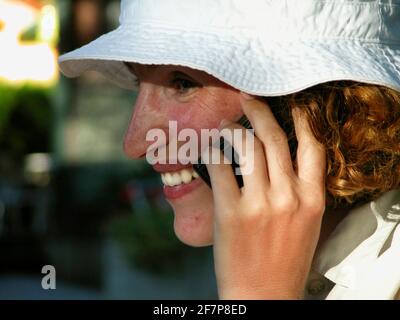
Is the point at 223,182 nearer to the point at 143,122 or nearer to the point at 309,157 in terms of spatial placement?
the point at 309,157

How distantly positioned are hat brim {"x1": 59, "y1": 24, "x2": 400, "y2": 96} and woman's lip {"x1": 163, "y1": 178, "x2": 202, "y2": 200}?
37cm

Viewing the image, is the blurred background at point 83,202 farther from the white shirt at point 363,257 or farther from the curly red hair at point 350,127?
the curly red hair at point 350,127

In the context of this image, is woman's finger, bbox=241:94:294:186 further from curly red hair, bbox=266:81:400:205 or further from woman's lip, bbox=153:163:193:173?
woman's lip, bbox=153:163:193:173

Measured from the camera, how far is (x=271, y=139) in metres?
1.96

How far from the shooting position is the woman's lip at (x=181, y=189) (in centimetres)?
217

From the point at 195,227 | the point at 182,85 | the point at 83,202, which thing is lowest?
the point at 195,227

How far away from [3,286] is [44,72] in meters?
5.79

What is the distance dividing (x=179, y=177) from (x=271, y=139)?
0.35 meters

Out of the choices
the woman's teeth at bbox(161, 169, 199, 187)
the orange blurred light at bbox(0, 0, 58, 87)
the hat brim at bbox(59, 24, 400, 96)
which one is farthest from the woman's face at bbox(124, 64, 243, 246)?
the orange blurred light at bbox(0, 0, 58, 87)

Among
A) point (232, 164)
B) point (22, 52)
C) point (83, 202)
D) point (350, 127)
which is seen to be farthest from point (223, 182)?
point (22, 52)

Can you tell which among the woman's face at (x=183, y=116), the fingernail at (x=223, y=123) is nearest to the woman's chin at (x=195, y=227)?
the woman's face at (x=183, y=116)

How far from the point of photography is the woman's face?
2.09 metres

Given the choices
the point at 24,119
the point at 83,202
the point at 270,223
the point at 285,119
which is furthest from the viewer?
the point at 24,119

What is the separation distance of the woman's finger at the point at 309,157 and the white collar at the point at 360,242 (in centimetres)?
25
